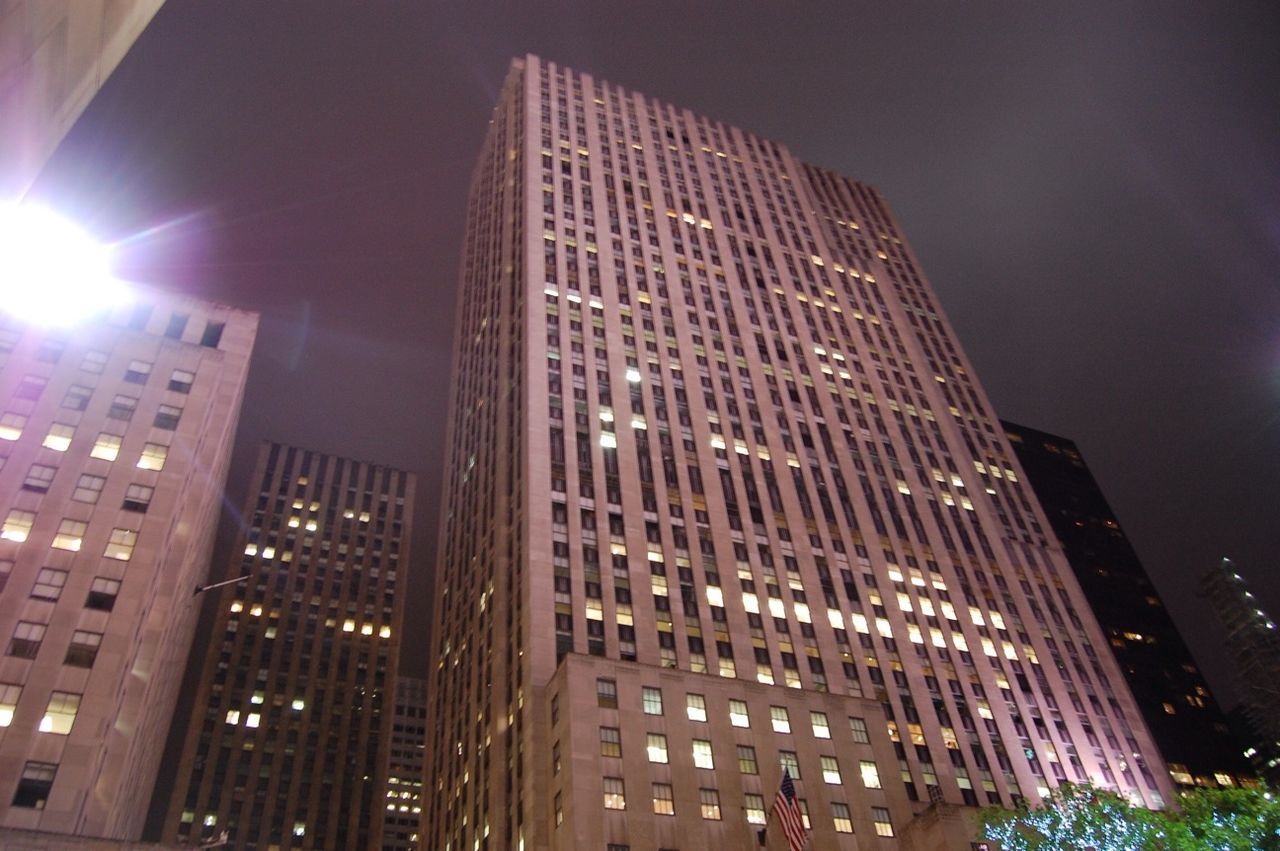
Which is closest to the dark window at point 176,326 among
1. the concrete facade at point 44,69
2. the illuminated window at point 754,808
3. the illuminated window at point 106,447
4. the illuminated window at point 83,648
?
the illuminated window at point 106,447

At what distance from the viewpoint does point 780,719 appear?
64.1m

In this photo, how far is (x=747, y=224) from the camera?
121438 millimetres

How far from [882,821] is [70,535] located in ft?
181

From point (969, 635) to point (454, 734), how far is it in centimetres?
4852

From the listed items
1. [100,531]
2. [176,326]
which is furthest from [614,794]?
[176,326]

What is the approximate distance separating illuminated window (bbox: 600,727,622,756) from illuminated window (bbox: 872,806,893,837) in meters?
17.8

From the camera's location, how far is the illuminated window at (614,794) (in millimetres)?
55031

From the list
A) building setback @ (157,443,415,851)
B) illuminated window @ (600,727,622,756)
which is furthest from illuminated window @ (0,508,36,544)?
building setback @ (157,443,415,851)

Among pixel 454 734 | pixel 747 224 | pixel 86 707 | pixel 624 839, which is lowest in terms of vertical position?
pixel 624 839

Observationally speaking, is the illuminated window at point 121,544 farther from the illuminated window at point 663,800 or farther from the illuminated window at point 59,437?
the illuminated window at point 663,800

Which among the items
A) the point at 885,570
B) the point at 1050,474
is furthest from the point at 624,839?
the point at 1050,474

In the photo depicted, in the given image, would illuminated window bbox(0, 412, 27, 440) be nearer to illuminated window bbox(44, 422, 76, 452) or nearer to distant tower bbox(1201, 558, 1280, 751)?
illuminated window bbox(44, 422, 76, 452)

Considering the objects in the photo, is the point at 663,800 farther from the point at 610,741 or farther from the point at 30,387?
the point at 30,387

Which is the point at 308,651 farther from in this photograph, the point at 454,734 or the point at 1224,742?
the point at 1224,742
